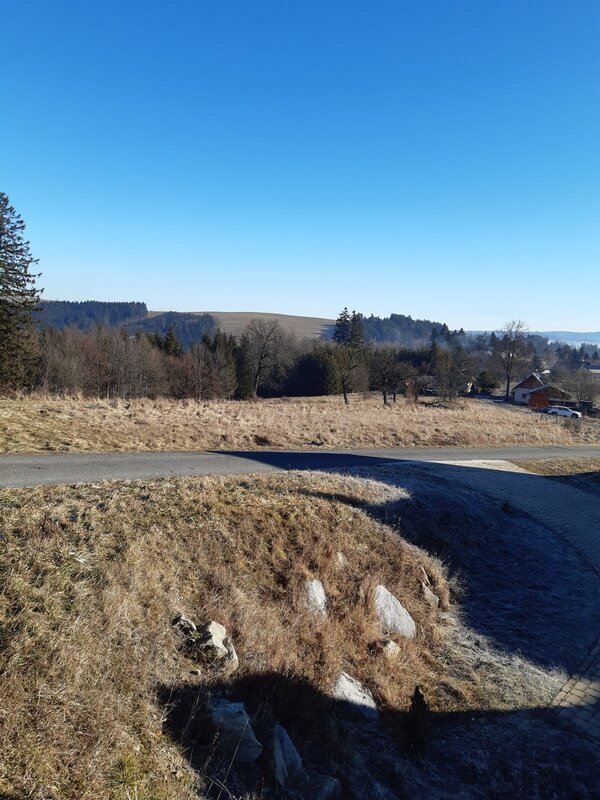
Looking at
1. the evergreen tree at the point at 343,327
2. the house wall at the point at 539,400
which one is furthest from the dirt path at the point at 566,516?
the evergreen tree at the point at 343,327

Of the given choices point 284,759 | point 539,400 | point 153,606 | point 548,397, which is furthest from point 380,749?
point 548,397

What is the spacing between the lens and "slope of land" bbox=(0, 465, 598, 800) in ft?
11.8

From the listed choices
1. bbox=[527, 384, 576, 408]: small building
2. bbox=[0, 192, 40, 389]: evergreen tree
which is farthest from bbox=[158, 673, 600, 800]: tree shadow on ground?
bbox=[527, 384, 576, 408]: small building

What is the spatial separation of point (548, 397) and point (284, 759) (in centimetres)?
7073

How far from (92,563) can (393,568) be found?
4958mm

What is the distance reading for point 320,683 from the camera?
209 inches

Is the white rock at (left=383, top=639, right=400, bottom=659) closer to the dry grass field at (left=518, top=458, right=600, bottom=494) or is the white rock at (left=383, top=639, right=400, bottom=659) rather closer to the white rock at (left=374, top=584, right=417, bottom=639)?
the white rock at (left=374, top=584, right=417, bottom=639)

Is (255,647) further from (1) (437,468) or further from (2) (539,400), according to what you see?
(2) (539,400)

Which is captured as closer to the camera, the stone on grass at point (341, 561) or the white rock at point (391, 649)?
the white rock at point (391, 649)

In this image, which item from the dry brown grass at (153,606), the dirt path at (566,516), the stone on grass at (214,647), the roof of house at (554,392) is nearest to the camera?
the dry brown grass at (153,606)

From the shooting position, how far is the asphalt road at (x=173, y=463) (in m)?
9.20

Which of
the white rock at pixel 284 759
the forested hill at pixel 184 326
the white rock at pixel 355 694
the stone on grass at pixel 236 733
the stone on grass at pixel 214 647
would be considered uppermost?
the forested hill at pixel 184 326

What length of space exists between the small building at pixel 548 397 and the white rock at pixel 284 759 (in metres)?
68.4

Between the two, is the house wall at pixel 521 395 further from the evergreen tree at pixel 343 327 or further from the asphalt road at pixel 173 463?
the asphalt road at pixel 173 463
